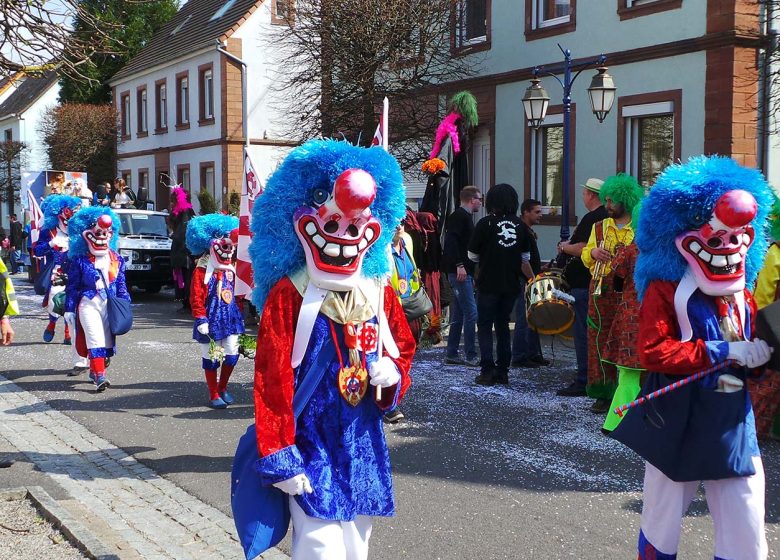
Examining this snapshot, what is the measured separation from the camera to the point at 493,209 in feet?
30.6

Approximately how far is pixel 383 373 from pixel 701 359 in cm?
126

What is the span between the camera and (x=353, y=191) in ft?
11.3

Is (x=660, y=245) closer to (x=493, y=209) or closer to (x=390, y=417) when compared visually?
(x=390, y=417)

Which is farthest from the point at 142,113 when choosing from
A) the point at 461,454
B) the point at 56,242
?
the point at 461,454

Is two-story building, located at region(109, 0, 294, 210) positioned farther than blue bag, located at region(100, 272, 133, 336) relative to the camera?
Yes

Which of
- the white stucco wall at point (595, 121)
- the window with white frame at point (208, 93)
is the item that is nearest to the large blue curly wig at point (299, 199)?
the white stucco wall at point (595, 121)

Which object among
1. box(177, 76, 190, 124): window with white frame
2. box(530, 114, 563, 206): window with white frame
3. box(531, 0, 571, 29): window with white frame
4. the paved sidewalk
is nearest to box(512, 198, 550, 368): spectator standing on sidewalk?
the paved sidewalk

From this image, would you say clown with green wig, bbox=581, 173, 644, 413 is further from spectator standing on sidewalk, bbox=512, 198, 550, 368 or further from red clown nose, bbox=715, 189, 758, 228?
red clown nose, bbox=715, 189, 758, 228

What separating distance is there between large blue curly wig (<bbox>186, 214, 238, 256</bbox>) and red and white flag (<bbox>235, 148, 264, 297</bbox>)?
0.79m

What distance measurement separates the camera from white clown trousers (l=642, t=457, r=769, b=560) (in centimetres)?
357

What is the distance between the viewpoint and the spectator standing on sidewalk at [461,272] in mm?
10203

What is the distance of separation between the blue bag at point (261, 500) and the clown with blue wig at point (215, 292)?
4663 millimetres

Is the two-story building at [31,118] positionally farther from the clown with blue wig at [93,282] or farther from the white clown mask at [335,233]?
the white clown mask at [335,233]

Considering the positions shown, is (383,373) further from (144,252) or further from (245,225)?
(144,252)
